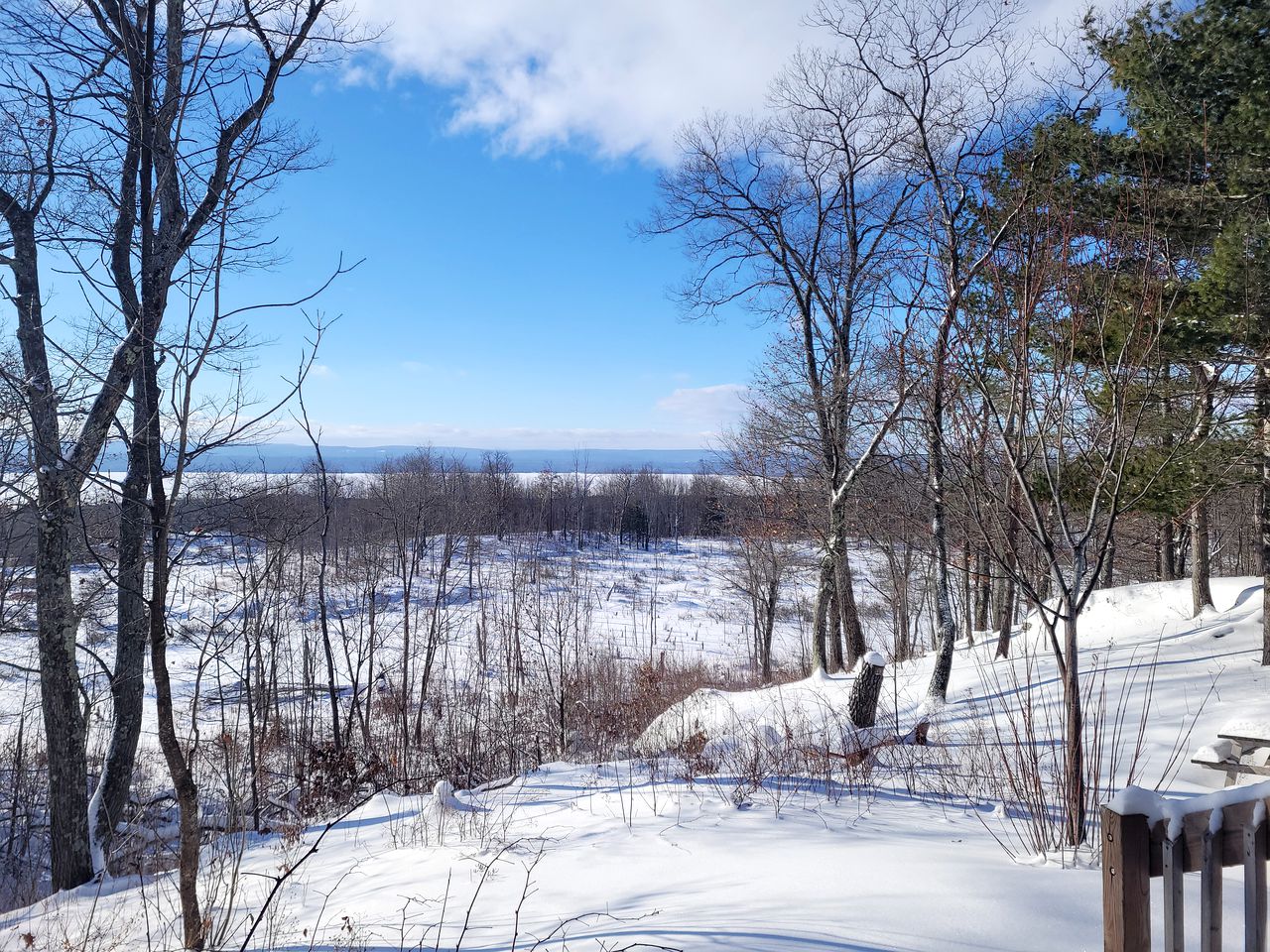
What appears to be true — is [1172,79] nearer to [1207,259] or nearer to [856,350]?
[1207,259]

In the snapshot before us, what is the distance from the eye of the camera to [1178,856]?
2.08 metres

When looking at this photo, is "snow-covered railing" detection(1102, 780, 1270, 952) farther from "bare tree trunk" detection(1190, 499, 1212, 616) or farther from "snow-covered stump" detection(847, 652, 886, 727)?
"bare tree trunk" detection(1190, 499, 1212, 616)

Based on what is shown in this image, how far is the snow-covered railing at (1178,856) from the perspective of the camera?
201 centimetres

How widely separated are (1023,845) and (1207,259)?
6985mm

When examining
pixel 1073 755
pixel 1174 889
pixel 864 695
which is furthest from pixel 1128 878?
pixel 864 695

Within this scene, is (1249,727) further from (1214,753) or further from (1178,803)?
(1178,803)

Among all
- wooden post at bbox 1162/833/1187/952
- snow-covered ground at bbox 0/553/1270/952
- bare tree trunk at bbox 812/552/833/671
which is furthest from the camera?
bare tree trunk at bbox 812/552/833/671

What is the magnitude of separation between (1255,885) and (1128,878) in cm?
32

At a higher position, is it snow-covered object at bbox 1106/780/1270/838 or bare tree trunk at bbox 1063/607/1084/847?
snow-covered object at bbox 1106/780/1270/838

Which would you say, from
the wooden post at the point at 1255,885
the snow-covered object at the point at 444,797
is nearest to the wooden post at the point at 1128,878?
the wooden post at the point at 1255,885

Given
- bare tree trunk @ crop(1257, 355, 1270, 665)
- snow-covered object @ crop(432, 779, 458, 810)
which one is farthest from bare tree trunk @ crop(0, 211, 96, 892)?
bare tree trunk @ crop(1257, 355, 1270, 665)

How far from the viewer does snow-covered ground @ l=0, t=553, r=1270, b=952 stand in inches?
122

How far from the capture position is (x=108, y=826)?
692 centimetres

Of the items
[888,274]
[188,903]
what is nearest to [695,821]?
[188,903]
